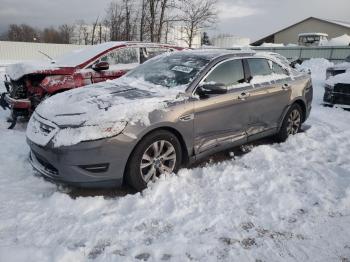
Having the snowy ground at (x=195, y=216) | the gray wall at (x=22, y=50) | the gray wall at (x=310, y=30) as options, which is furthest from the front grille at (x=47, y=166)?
the gray wall at (x=310, y=30)

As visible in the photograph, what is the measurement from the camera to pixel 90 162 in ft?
12.4

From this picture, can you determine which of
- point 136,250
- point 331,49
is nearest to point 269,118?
point 136,250

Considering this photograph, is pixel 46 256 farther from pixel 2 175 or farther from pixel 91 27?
pixel 91 27

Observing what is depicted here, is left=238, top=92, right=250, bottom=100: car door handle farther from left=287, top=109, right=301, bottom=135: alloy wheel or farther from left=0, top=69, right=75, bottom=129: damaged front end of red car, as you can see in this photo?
left=0, top=69, right=75, bottom=129: damaged front end of red car

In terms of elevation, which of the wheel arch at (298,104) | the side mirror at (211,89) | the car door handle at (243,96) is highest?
the side mirror at (211,89)

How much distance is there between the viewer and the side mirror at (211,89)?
4574 millimetres

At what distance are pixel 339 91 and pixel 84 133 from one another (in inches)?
295

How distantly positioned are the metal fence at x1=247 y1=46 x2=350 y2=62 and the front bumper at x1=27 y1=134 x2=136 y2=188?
76.7 feet

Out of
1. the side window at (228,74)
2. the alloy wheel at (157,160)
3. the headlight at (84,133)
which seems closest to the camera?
the headlight at (84,133)

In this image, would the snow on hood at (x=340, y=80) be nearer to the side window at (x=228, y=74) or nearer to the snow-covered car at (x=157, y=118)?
the snow-covered car at (x=157, y=118)

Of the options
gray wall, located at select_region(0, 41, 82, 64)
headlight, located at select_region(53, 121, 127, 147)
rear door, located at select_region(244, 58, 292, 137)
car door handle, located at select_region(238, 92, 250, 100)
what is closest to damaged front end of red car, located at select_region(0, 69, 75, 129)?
headlight, located at select_region(53, 121, 127, 147)

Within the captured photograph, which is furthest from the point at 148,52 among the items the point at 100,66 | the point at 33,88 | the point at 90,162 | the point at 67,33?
the point at 67,33

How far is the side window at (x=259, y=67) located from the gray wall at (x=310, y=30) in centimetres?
4511

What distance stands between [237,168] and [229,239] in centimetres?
171
